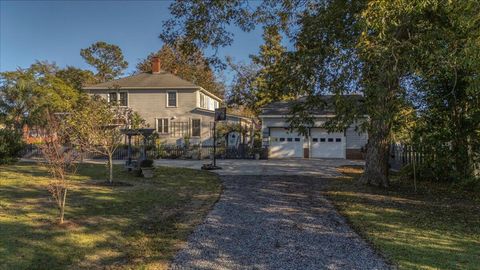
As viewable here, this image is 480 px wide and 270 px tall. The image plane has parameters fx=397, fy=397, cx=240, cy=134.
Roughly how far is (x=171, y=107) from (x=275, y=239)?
1026 inches

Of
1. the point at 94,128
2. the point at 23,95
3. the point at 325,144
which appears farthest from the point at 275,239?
the point at 23,95

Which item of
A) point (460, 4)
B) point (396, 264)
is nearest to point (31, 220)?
point (396, 264)

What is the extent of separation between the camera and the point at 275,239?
6.41 meters

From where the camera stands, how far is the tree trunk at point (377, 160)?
13.4 m

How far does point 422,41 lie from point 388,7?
174 cm

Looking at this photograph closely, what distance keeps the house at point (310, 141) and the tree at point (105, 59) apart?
3726cm

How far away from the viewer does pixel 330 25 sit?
1147cm

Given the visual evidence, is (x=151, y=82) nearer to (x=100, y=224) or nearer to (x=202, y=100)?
(x=202, y=100)

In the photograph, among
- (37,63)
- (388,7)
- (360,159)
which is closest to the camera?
(388,7)

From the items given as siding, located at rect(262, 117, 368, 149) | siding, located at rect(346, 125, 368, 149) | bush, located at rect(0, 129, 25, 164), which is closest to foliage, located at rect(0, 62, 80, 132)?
bush, located at rect(0, 129, 25, 164)

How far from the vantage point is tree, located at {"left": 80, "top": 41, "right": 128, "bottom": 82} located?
57.4 m

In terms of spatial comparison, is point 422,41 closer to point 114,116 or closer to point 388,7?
point 388,7

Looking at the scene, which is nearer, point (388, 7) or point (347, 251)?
point (347, 251)

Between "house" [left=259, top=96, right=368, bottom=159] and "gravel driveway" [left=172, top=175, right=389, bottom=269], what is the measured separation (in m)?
16.9
